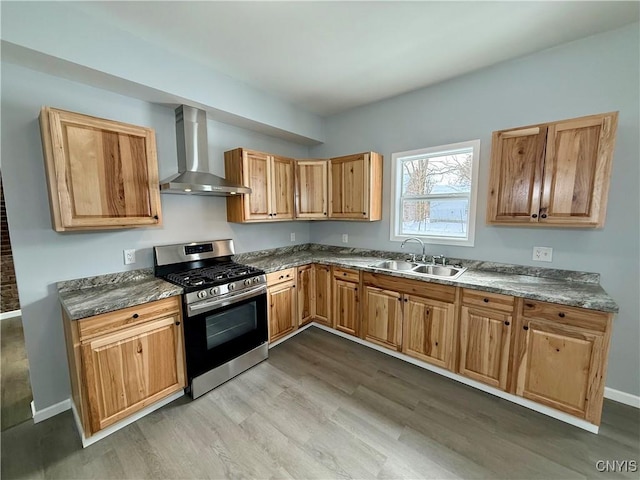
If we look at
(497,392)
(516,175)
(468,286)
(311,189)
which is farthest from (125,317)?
(516,175)

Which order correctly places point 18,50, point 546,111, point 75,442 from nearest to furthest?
point 18,50 → point 75,442 → point 546,111

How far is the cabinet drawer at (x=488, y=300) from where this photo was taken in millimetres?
1966

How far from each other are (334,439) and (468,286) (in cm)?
154

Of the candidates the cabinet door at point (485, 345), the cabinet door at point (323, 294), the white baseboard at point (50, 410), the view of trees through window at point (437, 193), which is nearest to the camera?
the white baseboard at point (50, 410)

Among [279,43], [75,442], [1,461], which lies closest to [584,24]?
[279,43]

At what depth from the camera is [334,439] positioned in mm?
1730

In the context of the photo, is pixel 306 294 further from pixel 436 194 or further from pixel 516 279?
pixel 516 279

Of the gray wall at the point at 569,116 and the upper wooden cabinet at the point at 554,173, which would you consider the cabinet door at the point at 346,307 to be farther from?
the upper wooden cabinet at the point at 554,173

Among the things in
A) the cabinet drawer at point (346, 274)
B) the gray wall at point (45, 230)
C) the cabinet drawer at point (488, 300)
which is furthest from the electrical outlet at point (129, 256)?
the cabinet drawer at point (488, 300)

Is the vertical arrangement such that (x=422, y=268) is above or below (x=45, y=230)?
below

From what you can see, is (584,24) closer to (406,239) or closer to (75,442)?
(406,239)

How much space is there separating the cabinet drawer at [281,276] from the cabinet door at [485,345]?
1.77 m

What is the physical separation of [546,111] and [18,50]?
12.5 ft

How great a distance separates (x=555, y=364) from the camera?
182cm
